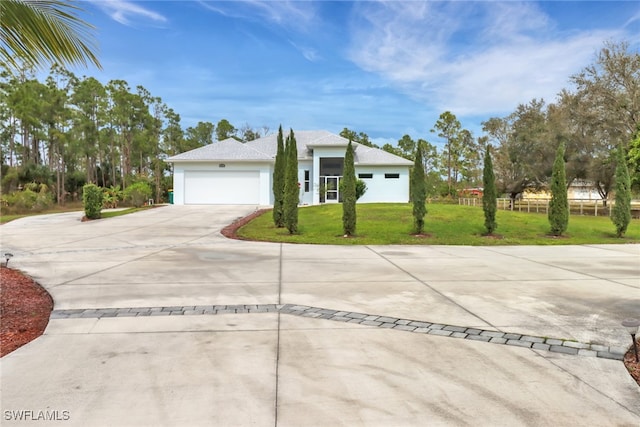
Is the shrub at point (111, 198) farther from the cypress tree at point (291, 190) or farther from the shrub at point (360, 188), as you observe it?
the cypress tree at point (291, 190)

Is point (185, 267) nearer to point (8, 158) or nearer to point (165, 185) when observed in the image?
point (165, 185)

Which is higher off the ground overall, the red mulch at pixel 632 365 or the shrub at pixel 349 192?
the shrub at pixel 349 192

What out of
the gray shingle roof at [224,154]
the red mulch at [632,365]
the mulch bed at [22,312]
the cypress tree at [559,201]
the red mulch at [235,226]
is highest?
the gray shingle roof at [224,154]

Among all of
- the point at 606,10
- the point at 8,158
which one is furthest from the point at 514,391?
the point at 8,158

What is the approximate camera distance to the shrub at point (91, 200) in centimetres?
1766

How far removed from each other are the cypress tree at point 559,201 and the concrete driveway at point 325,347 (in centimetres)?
652

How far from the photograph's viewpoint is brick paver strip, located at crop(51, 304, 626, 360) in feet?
12.4

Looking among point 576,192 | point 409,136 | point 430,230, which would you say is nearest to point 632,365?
point 430,230

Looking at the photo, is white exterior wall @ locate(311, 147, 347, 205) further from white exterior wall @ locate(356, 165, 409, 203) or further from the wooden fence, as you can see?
the wooden fence

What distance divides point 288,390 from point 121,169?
146 feet

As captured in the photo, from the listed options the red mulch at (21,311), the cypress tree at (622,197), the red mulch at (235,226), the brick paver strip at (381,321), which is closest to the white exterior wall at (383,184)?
the red mulch at (235,226)

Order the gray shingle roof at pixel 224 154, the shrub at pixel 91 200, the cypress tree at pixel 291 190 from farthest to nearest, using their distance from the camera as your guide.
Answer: the gray shingle roof at pixel 224 154, the shrub at pixel 91 200, the cypress tree at pixel 291 190

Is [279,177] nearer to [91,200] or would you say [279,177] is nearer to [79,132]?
[91,200]

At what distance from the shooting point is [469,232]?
14711 mm
